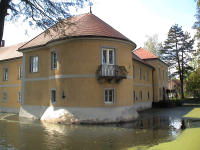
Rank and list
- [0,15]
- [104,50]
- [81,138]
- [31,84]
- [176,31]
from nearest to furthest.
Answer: [0,15] < [81,138] < [104,50] < [31,84] < [176,31]

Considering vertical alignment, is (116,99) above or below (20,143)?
above

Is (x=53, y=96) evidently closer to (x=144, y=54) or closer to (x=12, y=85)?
(x=12, y=85)

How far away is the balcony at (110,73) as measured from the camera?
1463 cm

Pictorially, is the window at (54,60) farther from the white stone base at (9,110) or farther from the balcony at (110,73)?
the white stone base at (9,110)

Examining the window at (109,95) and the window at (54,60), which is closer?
the window at (109,95)

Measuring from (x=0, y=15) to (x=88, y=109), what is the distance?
8411mm

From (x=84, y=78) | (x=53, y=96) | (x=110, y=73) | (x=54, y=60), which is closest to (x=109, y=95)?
(x=110, y=73)

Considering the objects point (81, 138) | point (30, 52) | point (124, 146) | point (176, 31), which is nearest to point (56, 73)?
point (30, 52)

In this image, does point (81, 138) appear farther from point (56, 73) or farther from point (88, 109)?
point (56, 73)

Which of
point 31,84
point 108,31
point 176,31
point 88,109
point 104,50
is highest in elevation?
point 176,31

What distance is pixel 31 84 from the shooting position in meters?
18.3

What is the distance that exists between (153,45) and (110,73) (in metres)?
38.3

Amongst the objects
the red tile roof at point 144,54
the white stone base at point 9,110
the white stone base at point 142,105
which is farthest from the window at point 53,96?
the red tile roof at point 144,54

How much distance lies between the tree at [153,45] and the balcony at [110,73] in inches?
1457
